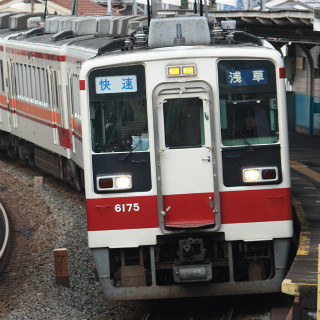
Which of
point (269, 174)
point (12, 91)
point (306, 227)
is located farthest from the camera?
point (12, 91)

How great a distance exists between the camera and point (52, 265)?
1121 cm

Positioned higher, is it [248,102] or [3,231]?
[248,102]

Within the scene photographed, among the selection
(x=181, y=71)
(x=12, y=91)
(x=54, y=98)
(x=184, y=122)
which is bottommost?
(x=12, y=91)

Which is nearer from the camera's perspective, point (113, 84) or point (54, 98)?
point (113, 84)

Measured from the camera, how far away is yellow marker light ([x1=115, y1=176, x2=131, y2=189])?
8.47 metres

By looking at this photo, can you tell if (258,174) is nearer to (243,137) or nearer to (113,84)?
(243,137)

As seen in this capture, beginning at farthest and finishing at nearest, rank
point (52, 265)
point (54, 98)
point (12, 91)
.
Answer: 1. point (12, 91)
2. point (54, 98)
3. point (52, 265)

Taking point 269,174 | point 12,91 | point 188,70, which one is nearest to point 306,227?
point 269,174

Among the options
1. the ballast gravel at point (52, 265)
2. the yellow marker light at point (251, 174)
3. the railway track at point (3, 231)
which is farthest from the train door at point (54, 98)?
the yellow marker light at point (251, 174)

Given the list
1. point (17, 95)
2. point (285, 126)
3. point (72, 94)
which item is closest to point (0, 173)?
point (17, 95)

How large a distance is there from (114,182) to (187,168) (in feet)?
2.21

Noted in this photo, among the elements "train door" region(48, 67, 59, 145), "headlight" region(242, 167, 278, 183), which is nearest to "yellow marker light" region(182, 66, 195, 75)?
"headlight" region(242, 167, 278, 183)

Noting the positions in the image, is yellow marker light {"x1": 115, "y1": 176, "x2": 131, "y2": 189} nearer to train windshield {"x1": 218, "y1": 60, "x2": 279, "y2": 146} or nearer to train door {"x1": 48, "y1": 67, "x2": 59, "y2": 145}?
train windshield {"x1": 218, "y1": 60, "x2": 279, "y2": 146}

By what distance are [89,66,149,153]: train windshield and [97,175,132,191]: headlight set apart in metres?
0.24
